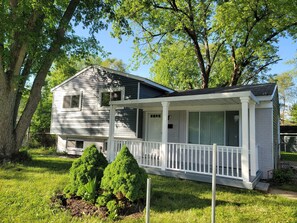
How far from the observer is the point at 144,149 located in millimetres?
9102

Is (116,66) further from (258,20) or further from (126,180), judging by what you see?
(126,180)

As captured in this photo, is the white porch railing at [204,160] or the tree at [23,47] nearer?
the white porch railing at [204,160]

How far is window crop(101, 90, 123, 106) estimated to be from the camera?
11.5 metres

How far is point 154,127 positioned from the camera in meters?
10.9

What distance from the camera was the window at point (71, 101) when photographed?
526 inches

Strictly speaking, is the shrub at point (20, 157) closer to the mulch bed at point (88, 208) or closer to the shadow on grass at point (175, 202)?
the mulch bed at point (88, 208)

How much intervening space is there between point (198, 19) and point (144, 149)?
11.5m

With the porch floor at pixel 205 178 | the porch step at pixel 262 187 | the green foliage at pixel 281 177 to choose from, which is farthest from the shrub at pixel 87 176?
the green foliage at pixel 281 177

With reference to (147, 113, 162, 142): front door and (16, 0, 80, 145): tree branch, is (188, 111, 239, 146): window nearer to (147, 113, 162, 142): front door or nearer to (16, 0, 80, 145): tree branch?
(147, 113, 162, 142): front door

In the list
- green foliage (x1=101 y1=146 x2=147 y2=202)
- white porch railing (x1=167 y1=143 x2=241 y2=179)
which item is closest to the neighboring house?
white porch railing (x1=167 y1=143 x2=241 y2=179)

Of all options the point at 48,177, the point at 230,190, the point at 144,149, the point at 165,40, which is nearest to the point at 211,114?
the point at 144,149

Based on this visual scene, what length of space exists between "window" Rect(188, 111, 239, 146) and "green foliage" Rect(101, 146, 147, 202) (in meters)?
5.12

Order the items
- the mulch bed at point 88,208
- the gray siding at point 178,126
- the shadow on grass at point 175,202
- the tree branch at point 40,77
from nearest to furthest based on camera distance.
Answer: the mulch bed at point 88,208 < the shadow on grass at point 175,202 < the tree branch at point 40,77 < the gray siding at point 178,126

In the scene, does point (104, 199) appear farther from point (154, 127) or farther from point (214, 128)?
point (154, 127)
